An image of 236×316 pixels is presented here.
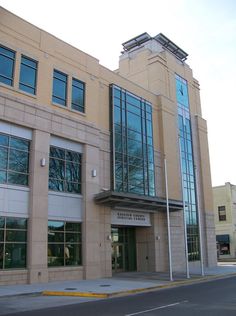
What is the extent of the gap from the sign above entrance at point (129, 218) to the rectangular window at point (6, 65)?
453 inches

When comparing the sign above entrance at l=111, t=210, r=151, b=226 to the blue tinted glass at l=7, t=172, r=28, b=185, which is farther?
the sign above entrance at l=111, t=210, r=151, b=226

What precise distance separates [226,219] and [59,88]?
4286 centimetres

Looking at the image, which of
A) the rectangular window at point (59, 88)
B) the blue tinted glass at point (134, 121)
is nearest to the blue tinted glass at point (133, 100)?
the blue tinted glass at point (134, 121)

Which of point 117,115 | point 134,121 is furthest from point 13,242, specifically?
point 134,121

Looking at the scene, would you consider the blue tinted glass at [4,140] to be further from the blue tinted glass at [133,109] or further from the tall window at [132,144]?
the blue tinted glass at [133,109]

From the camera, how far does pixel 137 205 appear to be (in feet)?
95.6

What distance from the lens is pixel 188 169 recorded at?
3847 centimetres

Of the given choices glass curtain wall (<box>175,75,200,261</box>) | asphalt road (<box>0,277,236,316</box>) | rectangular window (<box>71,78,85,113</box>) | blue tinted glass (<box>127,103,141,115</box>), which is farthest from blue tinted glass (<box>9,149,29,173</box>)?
glass curtain wall (<box>175,75,200,261</box>)

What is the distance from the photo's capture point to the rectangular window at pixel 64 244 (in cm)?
2342

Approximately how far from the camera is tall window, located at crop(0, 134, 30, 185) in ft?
71.5

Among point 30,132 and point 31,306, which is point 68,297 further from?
point 30,132

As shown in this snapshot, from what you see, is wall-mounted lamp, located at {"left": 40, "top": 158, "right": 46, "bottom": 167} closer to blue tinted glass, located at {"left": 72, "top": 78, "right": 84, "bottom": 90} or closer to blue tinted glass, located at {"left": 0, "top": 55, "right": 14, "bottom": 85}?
blue tinted glass, located at {"left": 0, "top": 55, "right": 14, "bottom": 85}

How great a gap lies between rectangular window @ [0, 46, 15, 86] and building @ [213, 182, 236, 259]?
45.4 m

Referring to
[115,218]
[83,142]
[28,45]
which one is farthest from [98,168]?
[28,45]
